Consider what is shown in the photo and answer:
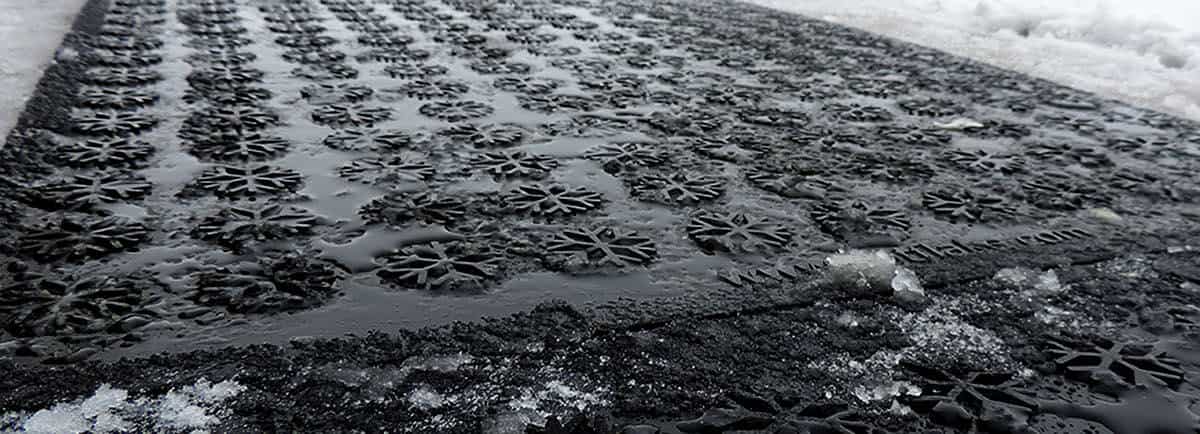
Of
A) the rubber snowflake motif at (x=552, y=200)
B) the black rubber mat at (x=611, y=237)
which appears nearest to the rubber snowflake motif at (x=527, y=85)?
the black rubber mat at (x=611, y=237)

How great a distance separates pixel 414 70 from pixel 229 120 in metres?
1.79

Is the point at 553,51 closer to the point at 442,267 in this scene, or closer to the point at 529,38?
the point at 529,38

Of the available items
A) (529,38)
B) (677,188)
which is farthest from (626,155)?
(529,38)

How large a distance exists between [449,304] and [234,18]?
6551 millimetres

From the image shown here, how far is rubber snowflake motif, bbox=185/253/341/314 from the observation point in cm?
257

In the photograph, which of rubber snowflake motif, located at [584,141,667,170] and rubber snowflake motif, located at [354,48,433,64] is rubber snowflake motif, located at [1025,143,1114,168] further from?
rubber snowflake motif, located at [354,48,433,64]

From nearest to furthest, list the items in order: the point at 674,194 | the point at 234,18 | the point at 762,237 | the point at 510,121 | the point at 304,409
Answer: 1. the point at 304,409
2. the point at 762,237
3. the point at 674,194
4. the point at 510,121
5. the point at 234,18

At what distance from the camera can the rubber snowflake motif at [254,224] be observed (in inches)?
120

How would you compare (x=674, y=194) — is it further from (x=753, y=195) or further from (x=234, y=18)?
(x=234, y=18)

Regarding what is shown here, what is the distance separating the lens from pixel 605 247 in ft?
10.3

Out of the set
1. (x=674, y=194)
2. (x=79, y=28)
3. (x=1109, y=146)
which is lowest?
(x=79, y=28)

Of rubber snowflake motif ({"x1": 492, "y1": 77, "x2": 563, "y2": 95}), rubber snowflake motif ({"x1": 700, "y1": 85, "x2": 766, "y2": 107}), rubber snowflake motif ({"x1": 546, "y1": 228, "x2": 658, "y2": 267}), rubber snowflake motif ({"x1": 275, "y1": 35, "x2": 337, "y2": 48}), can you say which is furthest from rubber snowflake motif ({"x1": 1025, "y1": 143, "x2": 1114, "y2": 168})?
rubber snowflake motif ({"x1": 275, "y1": 35, "x2": 337, "y2": 48})

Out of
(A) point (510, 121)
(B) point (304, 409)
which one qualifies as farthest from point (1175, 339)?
(A) point (510, 121)

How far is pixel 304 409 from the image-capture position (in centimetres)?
206
